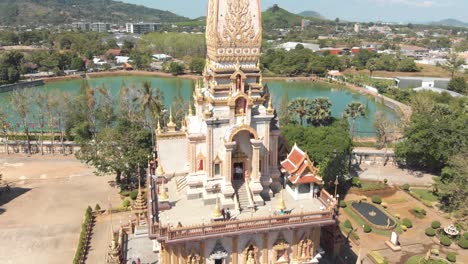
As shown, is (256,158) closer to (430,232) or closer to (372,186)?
(430,232)

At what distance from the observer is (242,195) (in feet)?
81.7

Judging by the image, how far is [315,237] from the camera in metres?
24.9

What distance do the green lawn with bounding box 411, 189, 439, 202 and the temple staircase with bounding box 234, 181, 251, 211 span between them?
23.2 meters

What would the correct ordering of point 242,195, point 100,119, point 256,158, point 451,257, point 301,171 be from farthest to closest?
point 100,119, point 451,257, point 301,171, point 242,195, point 256,158

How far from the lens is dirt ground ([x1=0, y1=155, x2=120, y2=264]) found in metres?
29.1

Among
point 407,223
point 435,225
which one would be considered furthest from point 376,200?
point 435,225

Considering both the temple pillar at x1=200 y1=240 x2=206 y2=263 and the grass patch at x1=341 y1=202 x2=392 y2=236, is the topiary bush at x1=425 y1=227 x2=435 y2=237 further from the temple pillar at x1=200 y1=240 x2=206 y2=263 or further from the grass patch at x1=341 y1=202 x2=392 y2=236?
the temple pillar at x1=200 y1=240 x2=206 y2=263

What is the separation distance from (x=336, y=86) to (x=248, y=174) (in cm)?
8791

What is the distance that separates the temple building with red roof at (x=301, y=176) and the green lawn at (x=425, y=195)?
62.2 feet

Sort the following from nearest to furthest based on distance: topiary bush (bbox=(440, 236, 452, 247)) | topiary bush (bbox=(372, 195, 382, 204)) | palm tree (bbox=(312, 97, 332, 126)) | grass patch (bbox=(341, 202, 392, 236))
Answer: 1. topiary bush (bbox=(440, 236, 452, 247))
2. grass patch (bbox=(341, 202, 392, 236))
3. topiary bush (bbox=(372, 195, 382, 204))
4. palm tree (bbox=(312, 97, 332, 126))

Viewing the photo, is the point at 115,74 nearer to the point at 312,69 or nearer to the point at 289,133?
the point at 312,69

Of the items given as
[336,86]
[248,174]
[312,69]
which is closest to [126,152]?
[248,174]

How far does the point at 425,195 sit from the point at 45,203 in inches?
1467

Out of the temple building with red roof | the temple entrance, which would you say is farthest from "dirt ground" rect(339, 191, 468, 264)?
the temple entrance
